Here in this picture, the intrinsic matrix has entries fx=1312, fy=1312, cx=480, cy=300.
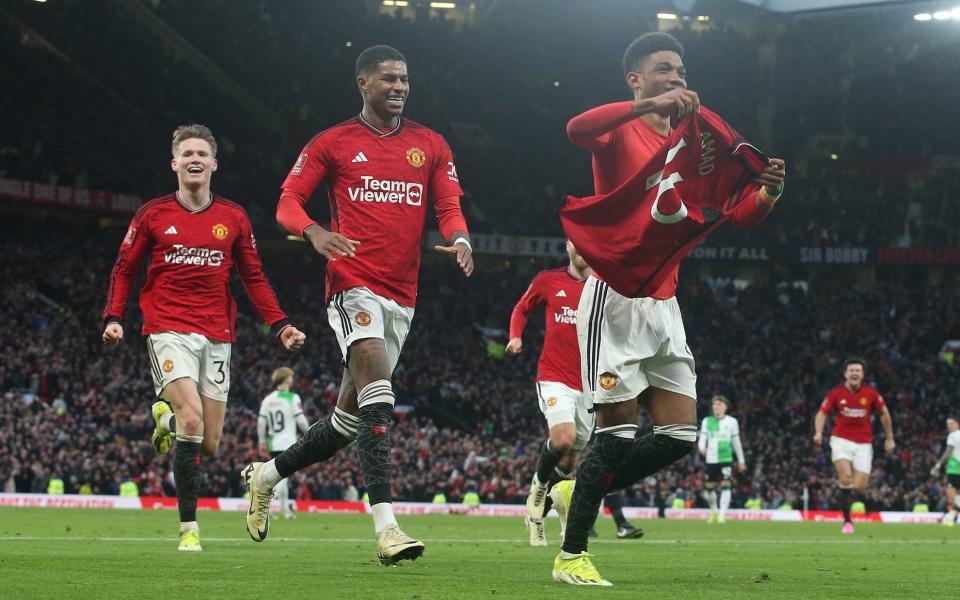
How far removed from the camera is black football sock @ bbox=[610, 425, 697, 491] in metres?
6.89

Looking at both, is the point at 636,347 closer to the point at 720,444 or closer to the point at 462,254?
the point at 462,254

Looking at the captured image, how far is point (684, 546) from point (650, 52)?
21.5 ft

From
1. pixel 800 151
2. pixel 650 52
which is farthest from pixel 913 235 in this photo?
pixel 650 52

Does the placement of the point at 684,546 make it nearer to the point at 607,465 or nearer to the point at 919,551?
the point at 919,551

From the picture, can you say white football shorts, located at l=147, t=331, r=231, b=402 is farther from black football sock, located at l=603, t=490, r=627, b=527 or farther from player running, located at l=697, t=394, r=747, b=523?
player running, located at l=697, t=394, r=747, b=523

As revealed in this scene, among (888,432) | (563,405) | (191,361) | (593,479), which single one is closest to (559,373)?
(563,405)

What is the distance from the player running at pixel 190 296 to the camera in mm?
9539

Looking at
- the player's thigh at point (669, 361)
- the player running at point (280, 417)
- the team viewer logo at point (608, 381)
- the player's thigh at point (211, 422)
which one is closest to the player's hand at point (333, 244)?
the team viewer logo at point (608, 381)

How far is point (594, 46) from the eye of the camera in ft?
160

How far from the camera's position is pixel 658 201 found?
6508 millimetres

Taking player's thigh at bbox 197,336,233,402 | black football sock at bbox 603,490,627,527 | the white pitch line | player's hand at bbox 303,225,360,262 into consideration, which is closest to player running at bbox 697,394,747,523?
the white pitch line

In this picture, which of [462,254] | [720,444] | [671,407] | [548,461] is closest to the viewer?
[671,407]

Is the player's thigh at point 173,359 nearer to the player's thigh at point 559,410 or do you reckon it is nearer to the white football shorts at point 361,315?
the white football shorts at point 361,315

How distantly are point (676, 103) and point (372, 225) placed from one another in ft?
7.59
